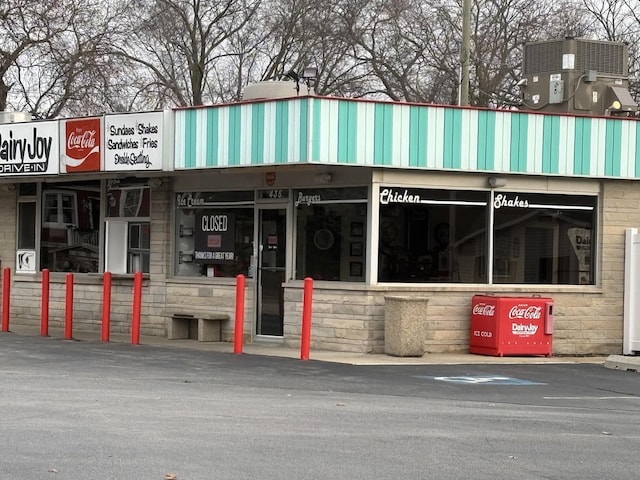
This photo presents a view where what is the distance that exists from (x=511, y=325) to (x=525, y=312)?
12.4 inches

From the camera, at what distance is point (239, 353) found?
1567cm

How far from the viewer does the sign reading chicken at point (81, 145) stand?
58.5 feet

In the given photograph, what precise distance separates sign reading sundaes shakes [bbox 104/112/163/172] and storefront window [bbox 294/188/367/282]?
2444 millimetres

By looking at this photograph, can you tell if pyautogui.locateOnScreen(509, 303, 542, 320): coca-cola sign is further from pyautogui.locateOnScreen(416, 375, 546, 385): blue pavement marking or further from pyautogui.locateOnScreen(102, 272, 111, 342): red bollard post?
pyautogui.locateOnScreen(102, 272, 111, 342): red bollard post

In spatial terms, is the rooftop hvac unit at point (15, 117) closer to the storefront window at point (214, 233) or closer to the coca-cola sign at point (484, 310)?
the storefront window at point (214, 233)

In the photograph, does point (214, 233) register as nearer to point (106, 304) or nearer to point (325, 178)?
point (106, 304)

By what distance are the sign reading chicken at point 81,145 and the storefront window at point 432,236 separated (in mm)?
5183

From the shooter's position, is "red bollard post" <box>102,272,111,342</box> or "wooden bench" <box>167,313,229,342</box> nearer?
"red bollard post" <box>102,272,111,342</box>

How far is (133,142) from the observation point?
56.8ft

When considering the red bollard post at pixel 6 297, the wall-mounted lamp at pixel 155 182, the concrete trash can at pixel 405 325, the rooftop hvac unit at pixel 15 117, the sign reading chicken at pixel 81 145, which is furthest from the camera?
the rooftop hvac unit at pixel 15 117

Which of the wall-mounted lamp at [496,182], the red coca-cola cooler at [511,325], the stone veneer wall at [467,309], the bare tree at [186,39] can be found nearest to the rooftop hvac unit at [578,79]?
the stone veneer wall at [467,309]

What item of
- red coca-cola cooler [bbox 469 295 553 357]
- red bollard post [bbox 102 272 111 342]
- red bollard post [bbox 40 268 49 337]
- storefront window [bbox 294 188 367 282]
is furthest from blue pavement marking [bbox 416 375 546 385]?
red bollard post [bbox 40 268 49 337]

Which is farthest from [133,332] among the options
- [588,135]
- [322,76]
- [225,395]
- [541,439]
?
[322,76]

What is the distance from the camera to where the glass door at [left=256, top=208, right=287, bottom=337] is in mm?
17109
